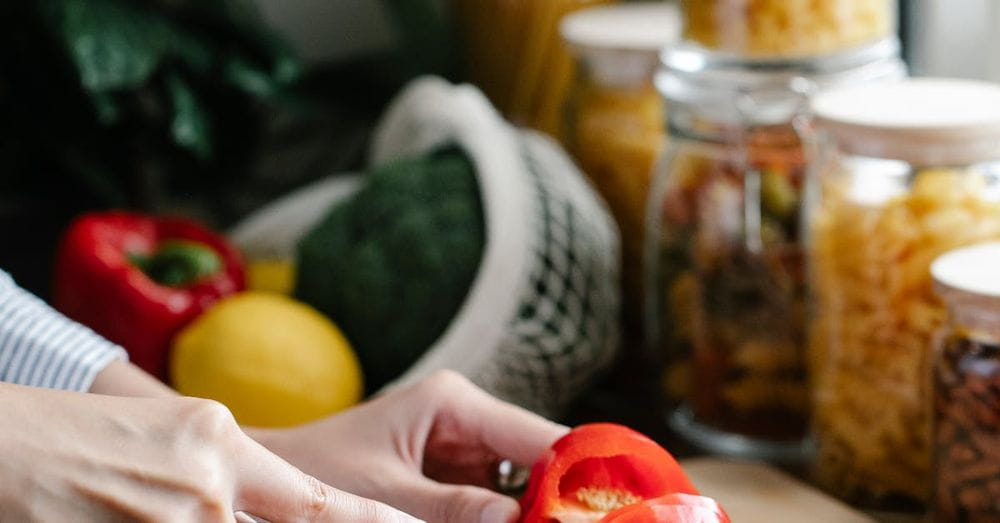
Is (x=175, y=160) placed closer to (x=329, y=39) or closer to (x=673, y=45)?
(x=329, y=39)

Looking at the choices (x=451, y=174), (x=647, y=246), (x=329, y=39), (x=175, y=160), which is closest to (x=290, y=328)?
(x=451, y=174)

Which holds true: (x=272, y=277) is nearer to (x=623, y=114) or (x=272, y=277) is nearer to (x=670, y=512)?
(x=623, y=114)

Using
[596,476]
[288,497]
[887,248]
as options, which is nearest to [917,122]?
[887,248]

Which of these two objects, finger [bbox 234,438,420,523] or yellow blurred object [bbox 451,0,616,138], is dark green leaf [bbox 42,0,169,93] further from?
→ finger [bbox 234,438,420,523]

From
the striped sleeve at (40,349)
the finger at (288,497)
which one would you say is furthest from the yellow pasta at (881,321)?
the striped sleeve at (40,349)

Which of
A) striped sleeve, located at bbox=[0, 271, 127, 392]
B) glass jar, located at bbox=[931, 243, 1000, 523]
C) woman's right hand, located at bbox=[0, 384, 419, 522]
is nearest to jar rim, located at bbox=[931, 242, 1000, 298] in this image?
glass jar, located at bbox=[931, 243, 1000, 523]
